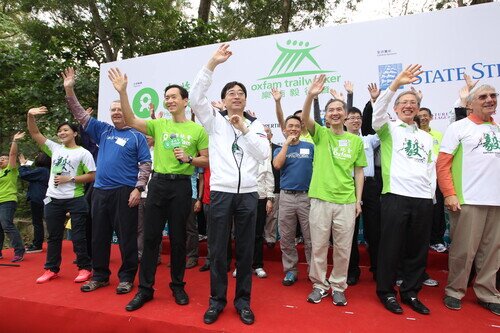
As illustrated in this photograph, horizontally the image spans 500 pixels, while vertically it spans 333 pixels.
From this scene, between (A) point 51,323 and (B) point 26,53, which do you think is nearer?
(A) point 51,323

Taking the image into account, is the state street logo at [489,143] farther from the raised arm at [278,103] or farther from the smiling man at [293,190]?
the raised arm at [278,103]

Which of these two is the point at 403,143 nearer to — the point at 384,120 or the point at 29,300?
the point at 384,120

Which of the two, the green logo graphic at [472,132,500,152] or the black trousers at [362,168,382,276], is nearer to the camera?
the green logo graphic at [472,132,500,152]

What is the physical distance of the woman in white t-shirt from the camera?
10.8ft

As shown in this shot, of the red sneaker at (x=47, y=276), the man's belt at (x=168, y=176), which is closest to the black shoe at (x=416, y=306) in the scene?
the man's belt at (x=168, y=176)

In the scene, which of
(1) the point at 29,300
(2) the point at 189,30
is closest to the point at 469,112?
(1) the point at 29,300

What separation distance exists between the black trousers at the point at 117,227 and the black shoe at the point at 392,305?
213cm

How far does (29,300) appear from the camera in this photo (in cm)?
266

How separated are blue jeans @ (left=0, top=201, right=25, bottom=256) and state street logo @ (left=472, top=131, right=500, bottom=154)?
→ 529 cm

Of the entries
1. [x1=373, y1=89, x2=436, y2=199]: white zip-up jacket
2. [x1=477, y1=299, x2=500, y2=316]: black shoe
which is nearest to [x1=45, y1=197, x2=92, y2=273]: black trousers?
[x1=373, y1=89, x2=436, y2=199]: white zip-up jacket

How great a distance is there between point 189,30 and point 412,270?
723 centimetres

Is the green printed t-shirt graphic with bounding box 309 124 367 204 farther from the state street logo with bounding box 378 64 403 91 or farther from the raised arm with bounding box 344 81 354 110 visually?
the state street logo with bounding box 378 64 403 91

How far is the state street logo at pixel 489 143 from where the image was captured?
2.65 m

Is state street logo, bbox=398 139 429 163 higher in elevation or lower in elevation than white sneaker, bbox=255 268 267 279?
higher
